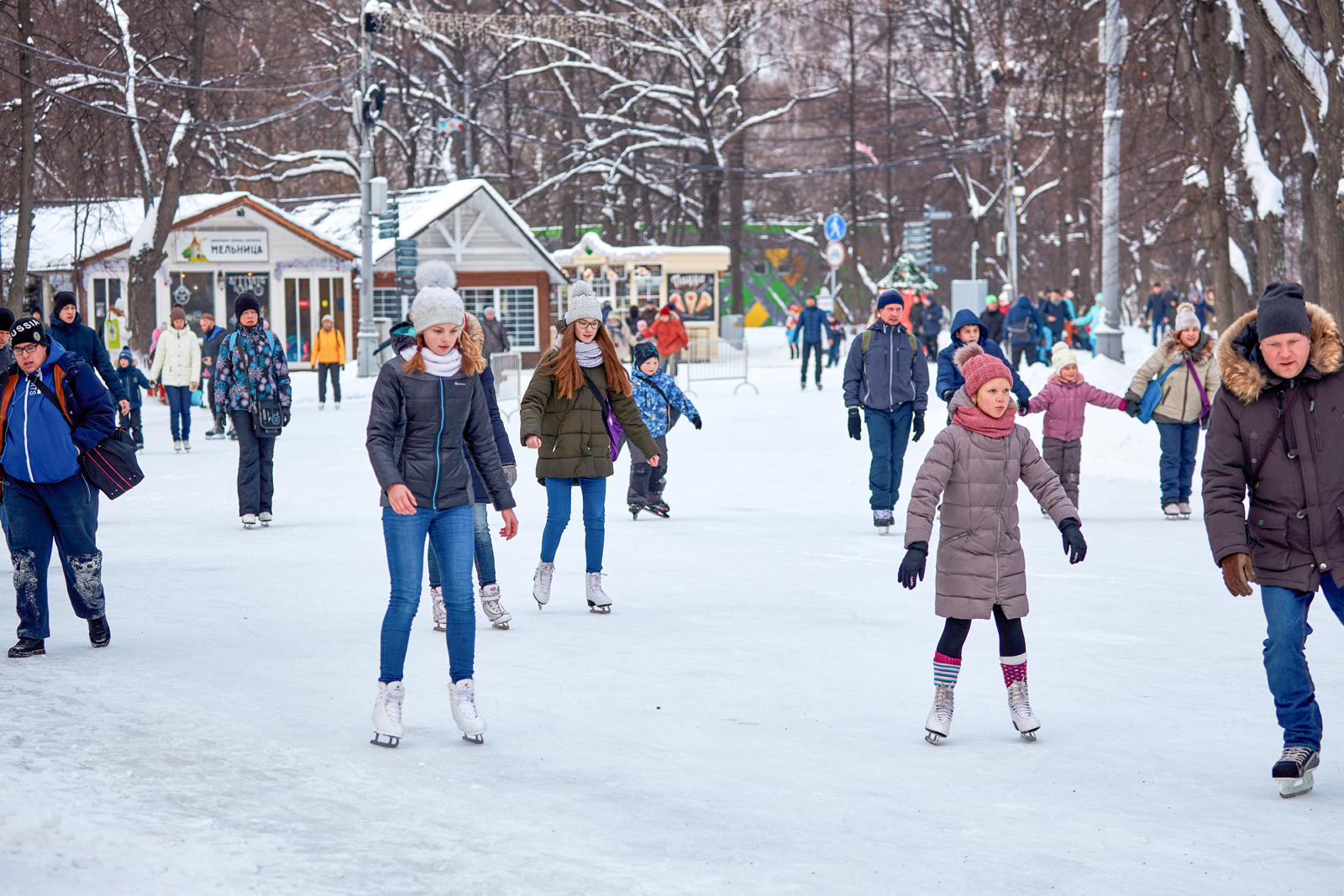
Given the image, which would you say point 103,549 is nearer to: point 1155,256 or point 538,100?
point 538,100

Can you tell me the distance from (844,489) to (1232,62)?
870 cm

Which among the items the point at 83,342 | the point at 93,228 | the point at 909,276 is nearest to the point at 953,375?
the point at 83,342

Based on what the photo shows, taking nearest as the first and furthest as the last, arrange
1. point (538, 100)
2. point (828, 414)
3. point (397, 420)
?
point (397, 420), point (828, 414), point (538, 100)

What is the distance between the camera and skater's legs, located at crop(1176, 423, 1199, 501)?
493 inches

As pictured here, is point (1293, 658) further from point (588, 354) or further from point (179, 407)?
point (179, 407)

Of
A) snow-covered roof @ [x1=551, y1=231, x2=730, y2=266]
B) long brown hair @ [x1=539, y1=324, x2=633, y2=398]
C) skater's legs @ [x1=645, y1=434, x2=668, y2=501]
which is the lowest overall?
skater's legs @ [x1=645, y1=434, x2=668, y2=501]

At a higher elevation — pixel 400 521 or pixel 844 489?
pixel 400 521

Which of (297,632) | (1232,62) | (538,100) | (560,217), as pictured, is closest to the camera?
(297,632)

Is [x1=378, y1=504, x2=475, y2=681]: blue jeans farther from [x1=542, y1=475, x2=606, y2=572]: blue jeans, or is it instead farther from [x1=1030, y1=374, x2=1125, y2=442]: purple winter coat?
[x1=1030, y1=374, x2=1125, y2=442]: purple winter coat

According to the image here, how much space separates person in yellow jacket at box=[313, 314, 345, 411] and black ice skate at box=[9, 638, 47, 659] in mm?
17597

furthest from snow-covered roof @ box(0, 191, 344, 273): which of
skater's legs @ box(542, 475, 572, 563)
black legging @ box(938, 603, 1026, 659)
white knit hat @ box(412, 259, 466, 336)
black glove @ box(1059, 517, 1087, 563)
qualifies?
Answer: black glove @ box(1059, 517, 1087, 563)

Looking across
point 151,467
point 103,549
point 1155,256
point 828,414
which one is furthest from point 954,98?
point 103,549

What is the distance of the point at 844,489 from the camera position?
14812 millimetres

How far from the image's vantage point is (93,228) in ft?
123
